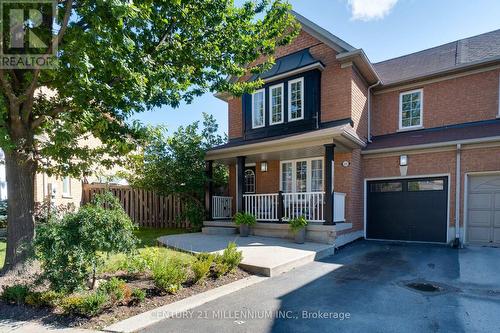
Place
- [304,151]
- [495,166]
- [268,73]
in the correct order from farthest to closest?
[268,73], [304,151], [495,166]

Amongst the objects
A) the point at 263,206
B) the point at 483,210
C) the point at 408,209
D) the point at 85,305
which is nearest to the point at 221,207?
the point at 263,206

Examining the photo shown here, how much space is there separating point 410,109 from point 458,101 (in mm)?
1565

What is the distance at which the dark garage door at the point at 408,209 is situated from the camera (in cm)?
993

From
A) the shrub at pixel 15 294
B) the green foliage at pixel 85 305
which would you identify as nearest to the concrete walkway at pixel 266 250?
the green foliage at pixel 85 305

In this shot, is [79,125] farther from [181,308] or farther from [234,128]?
[234,128]

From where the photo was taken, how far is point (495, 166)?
29.7 ft

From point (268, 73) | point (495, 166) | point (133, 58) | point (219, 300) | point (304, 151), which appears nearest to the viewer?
point (219, 300)

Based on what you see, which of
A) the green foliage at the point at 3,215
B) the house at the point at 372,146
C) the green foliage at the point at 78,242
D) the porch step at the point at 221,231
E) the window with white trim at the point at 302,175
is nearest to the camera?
the green foliage at the point at 78,242

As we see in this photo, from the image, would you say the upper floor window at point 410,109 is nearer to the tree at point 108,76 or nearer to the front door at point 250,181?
the front door at point 250,181

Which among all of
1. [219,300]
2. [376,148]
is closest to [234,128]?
[376,148]

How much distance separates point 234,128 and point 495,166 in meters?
9.79

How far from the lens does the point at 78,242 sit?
4258 millimetres

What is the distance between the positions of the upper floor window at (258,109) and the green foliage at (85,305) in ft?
31.2

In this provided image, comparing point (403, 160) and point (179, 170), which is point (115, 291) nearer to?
point (179, 170)
